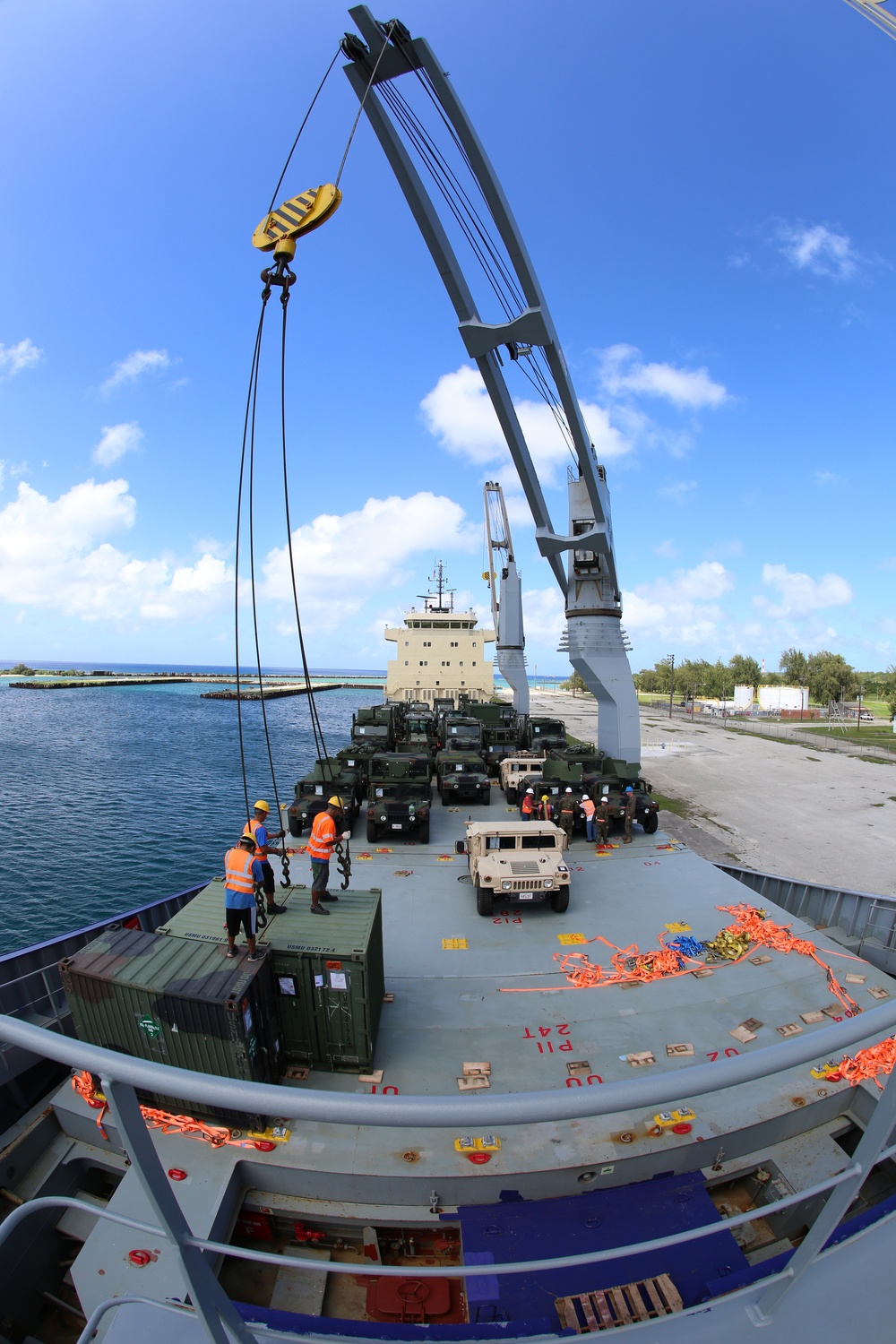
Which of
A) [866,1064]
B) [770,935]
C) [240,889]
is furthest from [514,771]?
[240,889]

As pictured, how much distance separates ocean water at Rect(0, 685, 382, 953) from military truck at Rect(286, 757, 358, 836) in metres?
1.17

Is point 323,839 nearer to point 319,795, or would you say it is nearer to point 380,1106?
point 380,1106

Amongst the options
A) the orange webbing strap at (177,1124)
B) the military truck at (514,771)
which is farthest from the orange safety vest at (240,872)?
the military truck at (514,771)

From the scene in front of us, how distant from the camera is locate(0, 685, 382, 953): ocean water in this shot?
15062 mm

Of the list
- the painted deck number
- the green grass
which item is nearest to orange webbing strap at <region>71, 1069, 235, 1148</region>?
the painted deck number

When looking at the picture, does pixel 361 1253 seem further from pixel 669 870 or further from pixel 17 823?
pixel 17 823

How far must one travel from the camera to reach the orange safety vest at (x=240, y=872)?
563 centimetres

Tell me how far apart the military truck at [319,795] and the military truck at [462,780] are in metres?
2.33

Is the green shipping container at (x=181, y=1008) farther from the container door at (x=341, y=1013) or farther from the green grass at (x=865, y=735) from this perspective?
the green grass at (x=865, y=735)

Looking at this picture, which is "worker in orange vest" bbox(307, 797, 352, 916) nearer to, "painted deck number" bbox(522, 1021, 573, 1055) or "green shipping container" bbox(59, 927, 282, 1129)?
"green shipping container" bbox(59, 927, 282, 1129)

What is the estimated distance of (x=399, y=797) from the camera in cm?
1276

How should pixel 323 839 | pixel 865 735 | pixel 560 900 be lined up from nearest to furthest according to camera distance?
pixel 323 839, pixel 560 900, pixel 865 735

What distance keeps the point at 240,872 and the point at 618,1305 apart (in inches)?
156

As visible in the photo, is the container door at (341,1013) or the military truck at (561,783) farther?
the military truck at (561,783)
